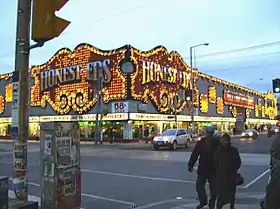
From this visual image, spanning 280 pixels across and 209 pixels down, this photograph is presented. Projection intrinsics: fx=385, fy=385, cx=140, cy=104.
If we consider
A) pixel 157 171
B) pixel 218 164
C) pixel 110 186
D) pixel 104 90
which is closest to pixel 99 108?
pixel 104 90

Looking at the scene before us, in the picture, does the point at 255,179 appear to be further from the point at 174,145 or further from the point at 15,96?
the point at 174,145

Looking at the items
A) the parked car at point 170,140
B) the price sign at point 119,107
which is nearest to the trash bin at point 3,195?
the parked car at point 170,140

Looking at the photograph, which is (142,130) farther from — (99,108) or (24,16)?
(24,16)

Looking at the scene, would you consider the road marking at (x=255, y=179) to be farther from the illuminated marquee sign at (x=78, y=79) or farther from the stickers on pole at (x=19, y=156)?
the illuminated marquee sign at (x=78, y=79)

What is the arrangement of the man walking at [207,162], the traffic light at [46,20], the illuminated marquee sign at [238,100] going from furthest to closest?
the illuminated marquee sign at [238,100] → the man walking at [207,162] → the traffic light at [46,20]

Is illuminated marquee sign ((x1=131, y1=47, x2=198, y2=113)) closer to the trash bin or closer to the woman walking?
the woman walking

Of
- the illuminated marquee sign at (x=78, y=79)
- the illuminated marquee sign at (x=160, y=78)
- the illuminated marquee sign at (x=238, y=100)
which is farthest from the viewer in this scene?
the illuminated marquee sign at (x=238, y=100)

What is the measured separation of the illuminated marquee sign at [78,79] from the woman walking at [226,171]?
119ft

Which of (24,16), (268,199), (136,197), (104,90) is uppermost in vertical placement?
(104,90)

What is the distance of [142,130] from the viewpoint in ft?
151

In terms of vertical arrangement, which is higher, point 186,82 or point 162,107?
point 186,82

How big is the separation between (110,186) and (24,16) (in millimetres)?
6503

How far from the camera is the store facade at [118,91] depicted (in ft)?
143

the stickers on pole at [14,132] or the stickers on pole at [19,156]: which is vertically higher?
the stickers on pole at [14,132]
